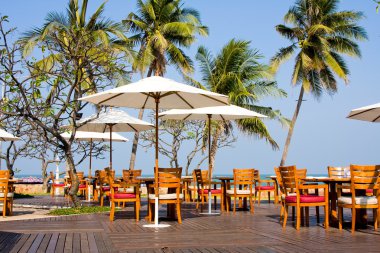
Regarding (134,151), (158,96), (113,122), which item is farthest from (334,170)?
(134,151)

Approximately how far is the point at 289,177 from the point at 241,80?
18.2m

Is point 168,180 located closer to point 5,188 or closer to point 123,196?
point 123,196

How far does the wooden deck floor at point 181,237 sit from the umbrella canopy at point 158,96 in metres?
2.16

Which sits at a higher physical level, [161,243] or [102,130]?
[102,130]

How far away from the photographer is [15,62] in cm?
1050

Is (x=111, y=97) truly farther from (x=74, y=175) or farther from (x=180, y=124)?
(x=180, y=124)

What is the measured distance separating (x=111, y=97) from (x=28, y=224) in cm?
→ 260

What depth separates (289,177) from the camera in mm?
8188

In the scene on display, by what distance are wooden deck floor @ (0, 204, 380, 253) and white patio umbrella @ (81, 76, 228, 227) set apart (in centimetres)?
100

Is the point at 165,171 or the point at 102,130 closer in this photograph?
the point at 165,171

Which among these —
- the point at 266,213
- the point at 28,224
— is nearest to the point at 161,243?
the point at 28,224

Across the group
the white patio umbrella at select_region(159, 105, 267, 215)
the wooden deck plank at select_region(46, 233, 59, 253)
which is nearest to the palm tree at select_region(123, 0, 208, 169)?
the white patio umbrella at select_region(159, 105, 267, 215)

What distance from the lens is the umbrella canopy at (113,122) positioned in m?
12.7

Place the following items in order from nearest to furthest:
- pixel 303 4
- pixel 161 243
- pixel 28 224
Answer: pixel 161 243
pixel 28 224
pixel 303 4
